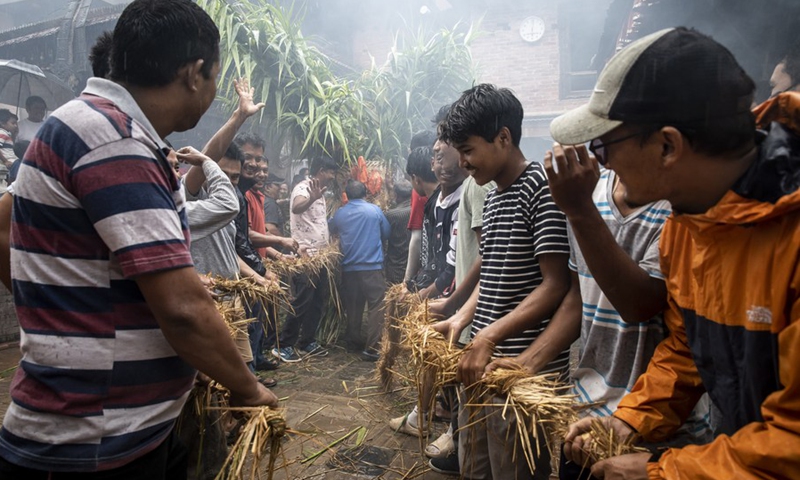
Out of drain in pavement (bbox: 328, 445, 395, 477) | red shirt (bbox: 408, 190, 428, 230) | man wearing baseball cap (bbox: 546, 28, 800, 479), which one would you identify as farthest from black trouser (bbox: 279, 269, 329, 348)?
man wearing baseball cap (bbox: 546, 28, 800, 479)

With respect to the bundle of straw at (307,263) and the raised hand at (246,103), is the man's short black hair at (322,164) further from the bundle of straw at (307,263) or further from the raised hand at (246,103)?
the raised hand at (246,103)

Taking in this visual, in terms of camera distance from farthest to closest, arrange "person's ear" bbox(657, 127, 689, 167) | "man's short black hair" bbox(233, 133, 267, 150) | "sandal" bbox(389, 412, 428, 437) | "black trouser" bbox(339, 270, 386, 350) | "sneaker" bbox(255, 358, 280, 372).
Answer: "black trouser" bbox(339, 270, 386, 350)
"sneaker" bbox(255, 358, 280, 372)
"man's short black hair" bbox(233, 133, 267, 150)
"sandal" bbox(389, 412, 428, 437)
"person's ear" bbox(657, 127, 689, 167)

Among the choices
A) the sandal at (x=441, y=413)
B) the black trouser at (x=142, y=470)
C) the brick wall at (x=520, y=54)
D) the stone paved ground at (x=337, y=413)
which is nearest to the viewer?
the black trouser at (x=142, y=470)

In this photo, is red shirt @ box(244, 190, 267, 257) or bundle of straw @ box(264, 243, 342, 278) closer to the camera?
red shirt @ box(244, 190, 267, 257)

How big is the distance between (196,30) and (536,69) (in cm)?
1646

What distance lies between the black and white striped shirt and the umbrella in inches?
411

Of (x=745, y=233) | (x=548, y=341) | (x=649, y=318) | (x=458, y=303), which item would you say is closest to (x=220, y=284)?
(x=458, y=303)

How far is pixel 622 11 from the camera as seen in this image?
6789 millimetres

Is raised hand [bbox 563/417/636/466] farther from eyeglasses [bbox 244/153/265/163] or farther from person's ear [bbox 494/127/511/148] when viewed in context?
eyeglasses [bbox 244/153/265/163]

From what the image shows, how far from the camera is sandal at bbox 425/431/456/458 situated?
11.0ft

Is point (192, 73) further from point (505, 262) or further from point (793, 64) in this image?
point (793, 64)

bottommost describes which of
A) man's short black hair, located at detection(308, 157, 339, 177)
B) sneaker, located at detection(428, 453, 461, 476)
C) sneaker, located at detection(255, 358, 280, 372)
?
sneaker, located at detection(255, 358, 280, 372)

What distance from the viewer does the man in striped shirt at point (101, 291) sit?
1165 millimetres

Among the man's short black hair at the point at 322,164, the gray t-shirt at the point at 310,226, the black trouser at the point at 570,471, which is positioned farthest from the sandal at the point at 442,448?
the man's short black hair at the point at 322,164
